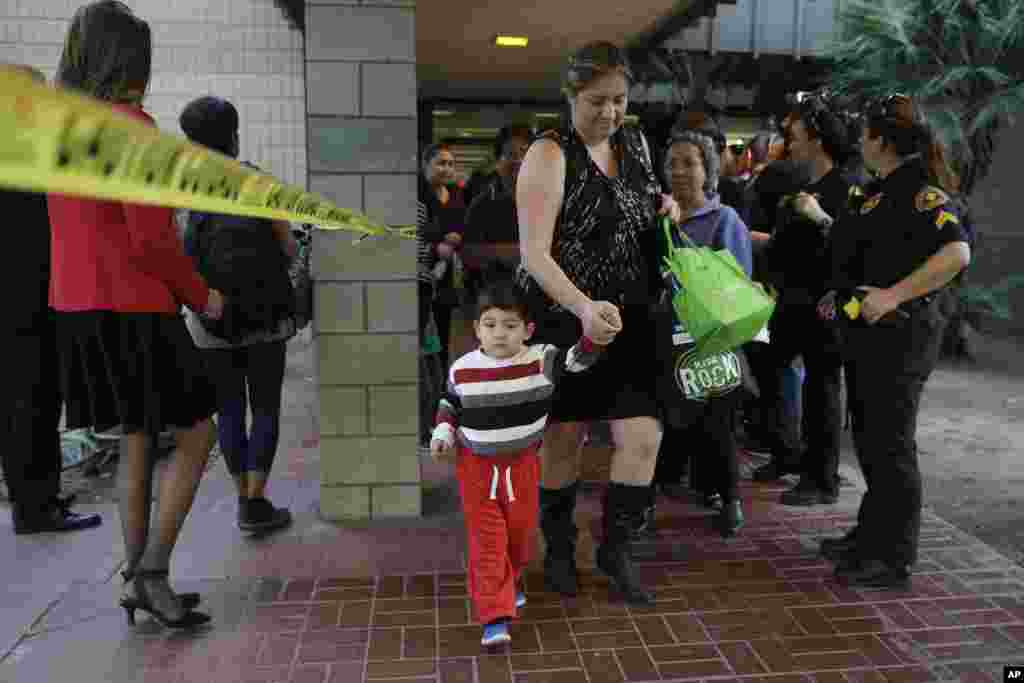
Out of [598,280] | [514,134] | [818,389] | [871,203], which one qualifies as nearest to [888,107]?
[871,203]

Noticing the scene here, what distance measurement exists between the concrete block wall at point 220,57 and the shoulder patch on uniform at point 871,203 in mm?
6448

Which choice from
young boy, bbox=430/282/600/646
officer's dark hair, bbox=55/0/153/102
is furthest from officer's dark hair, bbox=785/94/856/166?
officer's dark hair, bbox=55/0/153/102

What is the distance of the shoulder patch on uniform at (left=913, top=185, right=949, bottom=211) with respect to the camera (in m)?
3.31

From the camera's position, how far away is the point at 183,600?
3.16 metres

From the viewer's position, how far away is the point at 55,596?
11.1ft

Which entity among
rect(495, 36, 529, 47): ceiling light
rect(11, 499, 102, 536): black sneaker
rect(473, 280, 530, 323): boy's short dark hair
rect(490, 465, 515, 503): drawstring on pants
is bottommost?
→ rect(11, 499, 102, 536): black sneaker

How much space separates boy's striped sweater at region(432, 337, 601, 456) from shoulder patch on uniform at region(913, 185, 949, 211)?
1.40m

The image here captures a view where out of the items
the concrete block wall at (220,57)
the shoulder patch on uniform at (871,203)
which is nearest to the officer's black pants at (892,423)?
the shoulder patch on uniform at (871,203)

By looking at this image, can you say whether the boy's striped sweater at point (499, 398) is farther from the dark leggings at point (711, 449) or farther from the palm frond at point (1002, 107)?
the palm frond at point (1002, 107)

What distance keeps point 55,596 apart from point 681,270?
2685 millimetres

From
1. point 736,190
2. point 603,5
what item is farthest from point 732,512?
point 603,5

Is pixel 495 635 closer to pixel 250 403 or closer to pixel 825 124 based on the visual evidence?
pixel 250 403

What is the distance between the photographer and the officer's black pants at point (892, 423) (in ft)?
11.2

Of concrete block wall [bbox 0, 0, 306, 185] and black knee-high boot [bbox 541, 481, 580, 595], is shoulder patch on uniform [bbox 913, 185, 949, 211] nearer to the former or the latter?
black knee-high boot [bbox 541, 481, 580, 595]
